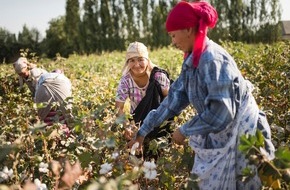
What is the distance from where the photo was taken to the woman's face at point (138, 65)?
3.72 metres

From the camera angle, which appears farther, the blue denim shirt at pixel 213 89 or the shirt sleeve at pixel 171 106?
the shirt sleeve at pixel 171 106

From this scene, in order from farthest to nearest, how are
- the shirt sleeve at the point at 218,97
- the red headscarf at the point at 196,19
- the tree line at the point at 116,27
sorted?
the tree line at the point at 116,27 → the red headscarf at the point at 196,19 → the shirt sleeve at the point at 218,97

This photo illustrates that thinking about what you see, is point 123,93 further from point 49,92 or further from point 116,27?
point 116,27

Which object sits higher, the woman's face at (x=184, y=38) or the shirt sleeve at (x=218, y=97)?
the woman's face at (x=184, y=38)

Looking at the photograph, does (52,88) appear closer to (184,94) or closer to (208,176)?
(184,94)

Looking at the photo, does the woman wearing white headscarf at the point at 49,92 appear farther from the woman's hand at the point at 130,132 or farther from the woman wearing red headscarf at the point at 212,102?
the woman wearing red headscarf at the point at 212,102

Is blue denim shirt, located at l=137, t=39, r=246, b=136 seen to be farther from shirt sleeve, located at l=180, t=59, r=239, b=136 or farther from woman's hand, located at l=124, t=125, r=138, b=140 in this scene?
woman's hand, located at l=124, t=125, r=138, b=140

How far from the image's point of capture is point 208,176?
1995 millimetres

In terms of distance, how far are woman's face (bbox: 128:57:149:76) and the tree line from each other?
3399 cm

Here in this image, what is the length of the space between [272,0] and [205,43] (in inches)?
1688


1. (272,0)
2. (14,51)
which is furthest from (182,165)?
(272,0)

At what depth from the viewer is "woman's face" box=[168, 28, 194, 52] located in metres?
1.96

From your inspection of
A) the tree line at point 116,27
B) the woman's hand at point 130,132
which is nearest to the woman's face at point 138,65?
the woman's hand at point 130,132

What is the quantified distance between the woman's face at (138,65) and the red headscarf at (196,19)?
177 cm
